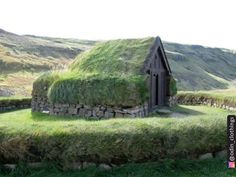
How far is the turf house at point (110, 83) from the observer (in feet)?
60.5

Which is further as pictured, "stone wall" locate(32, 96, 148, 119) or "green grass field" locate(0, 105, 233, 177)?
"stone wall" locate(32, 96, 148, 119)

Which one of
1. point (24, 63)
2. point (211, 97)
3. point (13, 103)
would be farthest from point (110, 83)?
point (24, 63)

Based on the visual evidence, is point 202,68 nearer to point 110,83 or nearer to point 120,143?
point 110,83

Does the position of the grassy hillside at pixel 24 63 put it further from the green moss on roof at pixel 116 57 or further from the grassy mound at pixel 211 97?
the grassy mound at pixel 211 97

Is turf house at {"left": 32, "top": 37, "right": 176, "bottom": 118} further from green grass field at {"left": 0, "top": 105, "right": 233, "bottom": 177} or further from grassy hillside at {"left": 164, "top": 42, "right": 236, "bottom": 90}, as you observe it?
grassy hillside at {"left": 164, "top": 42, "right": 236, "bottom": 90}

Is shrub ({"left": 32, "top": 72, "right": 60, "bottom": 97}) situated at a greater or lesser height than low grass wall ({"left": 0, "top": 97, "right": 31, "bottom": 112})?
greater

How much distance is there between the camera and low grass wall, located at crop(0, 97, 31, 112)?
25.4 meters

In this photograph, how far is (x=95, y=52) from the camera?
23.0 m

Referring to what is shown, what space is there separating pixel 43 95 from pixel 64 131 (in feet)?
46.4

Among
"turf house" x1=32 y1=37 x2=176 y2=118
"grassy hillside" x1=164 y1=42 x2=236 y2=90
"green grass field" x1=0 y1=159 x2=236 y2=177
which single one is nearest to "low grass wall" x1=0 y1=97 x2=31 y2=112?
"turf house" x1=32 y1=37 x2=176 y2=118

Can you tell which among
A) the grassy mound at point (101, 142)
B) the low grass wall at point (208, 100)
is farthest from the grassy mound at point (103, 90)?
the grassy mound at point (101, 142)

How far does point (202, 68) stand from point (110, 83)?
4027 inches

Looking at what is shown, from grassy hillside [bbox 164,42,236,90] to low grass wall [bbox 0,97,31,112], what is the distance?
47.5 metres

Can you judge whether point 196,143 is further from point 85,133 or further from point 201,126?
point 85,133
